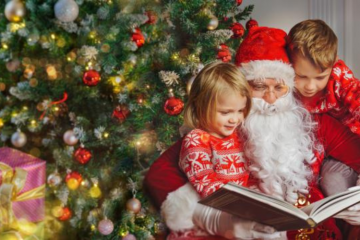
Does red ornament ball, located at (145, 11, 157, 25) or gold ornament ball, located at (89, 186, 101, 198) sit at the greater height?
red ornament ball, located at (145, 11, 157, 25)

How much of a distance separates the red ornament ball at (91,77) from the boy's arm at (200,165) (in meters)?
0.41

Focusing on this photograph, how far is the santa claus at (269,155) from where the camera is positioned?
6.42 ft

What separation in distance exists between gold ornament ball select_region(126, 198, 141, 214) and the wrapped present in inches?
13.3

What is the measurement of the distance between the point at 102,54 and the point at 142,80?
0.61 ft

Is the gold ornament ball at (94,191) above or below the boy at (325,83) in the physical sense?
below

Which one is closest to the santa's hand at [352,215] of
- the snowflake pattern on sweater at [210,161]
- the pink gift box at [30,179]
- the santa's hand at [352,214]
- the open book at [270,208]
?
the santa's hand at [352,214]

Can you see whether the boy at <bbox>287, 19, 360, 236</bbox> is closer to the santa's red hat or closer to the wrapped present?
the santa's red hat

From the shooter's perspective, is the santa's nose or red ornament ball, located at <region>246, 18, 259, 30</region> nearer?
the santa's nose

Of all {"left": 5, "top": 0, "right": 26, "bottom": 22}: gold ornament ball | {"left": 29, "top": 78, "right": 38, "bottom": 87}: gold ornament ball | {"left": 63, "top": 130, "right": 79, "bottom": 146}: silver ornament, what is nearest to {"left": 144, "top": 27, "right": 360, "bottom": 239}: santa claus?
{"left": 63, "top": 130, "right": 79, "bottom": 146}: silver ornament

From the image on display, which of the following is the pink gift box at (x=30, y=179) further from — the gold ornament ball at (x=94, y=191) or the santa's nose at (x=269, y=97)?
the santa's nose at (x=269, y=97)

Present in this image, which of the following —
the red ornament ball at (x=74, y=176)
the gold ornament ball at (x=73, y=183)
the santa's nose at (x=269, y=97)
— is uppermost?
the santa's nose at (x=269, y=97)

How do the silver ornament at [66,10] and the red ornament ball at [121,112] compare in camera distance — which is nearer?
the silver ornament at [66,10]

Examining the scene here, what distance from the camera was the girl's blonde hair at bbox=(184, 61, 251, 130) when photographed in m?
1.98

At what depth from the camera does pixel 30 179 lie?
204 centimetres
